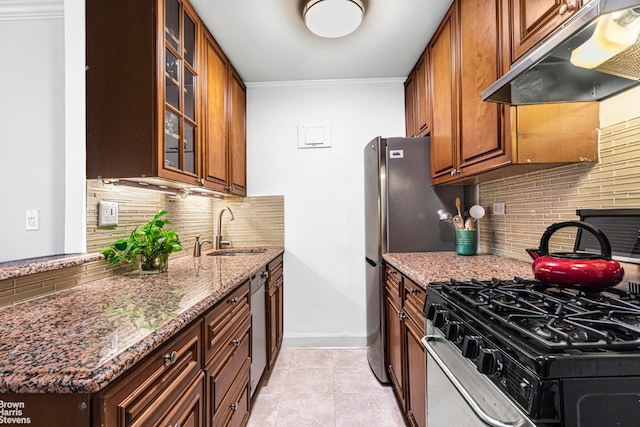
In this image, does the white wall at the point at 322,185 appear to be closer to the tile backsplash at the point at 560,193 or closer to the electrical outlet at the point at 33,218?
the tile backsplash at the point at 560,193

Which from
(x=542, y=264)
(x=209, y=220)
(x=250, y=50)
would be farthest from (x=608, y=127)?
(x=209, y=220)

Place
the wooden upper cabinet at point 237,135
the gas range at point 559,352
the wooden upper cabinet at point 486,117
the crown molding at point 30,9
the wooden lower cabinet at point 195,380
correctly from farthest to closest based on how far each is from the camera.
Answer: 1. the wooden upper cabinet at point 237,135
2. the crown molding at point 30,9
3. the wooden upper cabinet at point 486,117
4. the wooden lower cabinet at point 195,380
5. the gas range at point 559,352

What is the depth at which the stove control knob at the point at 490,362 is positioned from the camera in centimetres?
68

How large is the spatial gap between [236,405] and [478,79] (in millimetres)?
1938

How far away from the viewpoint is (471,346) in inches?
31.0

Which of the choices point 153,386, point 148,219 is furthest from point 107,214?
point 153,386

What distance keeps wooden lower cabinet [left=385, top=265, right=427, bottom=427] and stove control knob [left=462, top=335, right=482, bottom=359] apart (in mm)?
554

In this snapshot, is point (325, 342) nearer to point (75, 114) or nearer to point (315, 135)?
point (315, 135)

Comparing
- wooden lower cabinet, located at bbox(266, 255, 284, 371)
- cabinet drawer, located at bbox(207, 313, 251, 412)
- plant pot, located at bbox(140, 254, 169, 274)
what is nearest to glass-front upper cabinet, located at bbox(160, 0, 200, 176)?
plant pot, located at bbox(140, 254, 169, 274)

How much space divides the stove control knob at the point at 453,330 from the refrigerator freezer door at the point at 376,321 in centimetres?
124

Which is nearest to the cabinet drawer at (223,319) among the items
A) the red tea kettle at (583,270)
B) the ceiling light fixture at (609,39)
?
the red tea kettle at (583,270)

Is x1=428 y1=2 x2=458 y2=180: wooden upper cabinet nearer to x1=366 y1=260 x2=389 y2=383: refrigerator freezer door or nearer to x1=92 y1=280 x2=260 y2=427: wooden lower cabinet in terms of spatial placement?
x1=366 y1=260 x2=389 y2=383: refrigerator freezer door

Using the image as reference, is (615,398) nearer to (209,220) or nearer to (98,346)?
(98,346)

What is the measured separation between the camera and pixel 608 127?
1.21 metres
